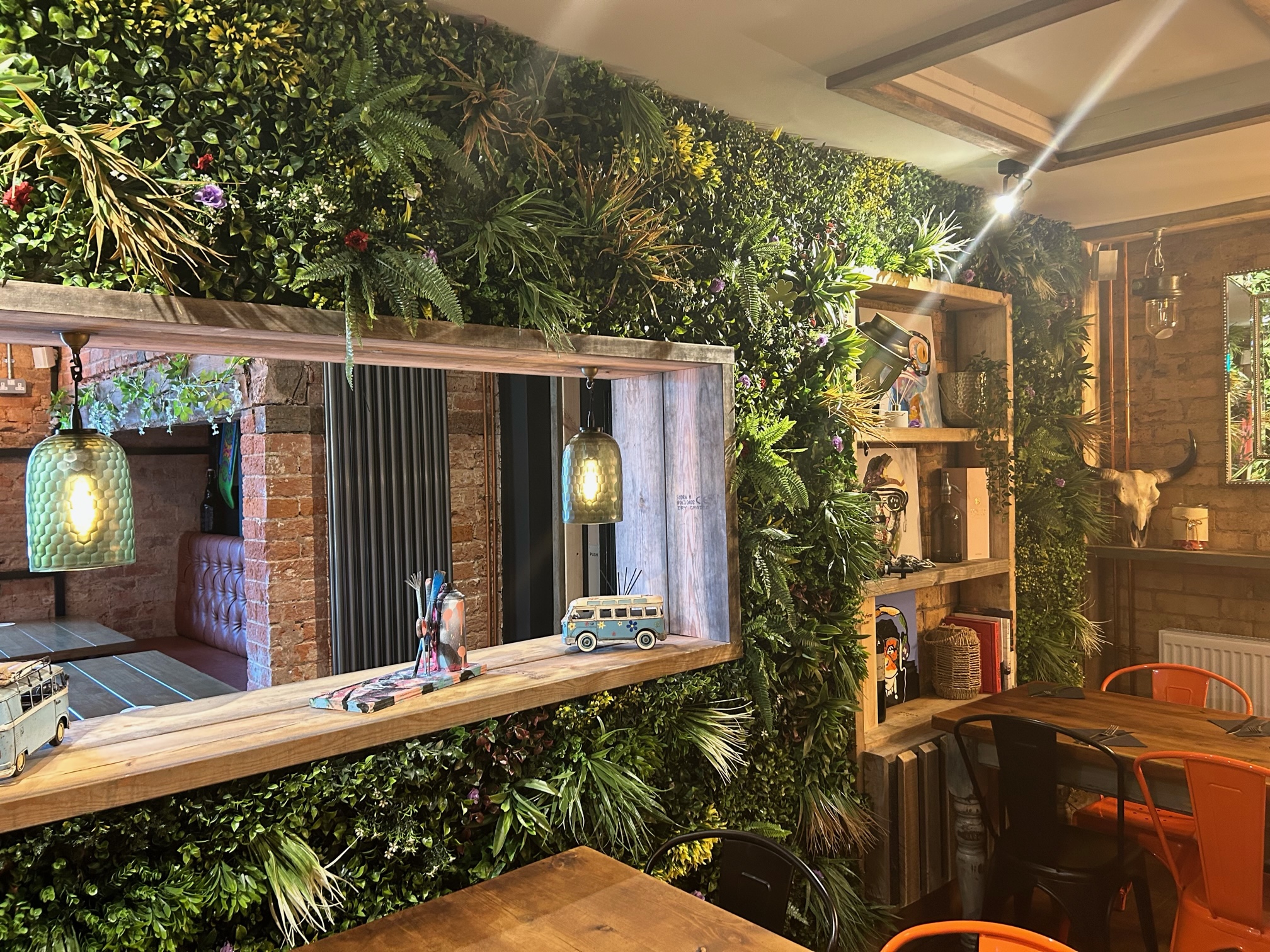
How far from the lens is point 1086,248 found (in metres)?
4.57

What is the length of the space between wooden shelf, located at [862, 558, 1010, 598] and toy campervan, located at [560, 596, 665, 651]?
960 mm

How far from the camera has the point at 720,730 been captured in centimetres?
255

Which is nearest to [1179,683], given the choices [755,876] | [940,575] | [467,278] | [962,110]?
[940,575]

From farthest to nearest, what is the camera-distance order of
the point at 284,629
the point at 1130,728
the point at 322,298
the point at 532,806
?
the point at 284,629 → the point at 1130,728 → the point at 532,806 → the point at 322,298

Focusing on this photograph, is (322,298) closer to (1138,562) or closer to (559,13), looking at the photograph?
(559,13)

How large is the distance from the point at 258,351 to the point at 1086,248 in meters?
4.19

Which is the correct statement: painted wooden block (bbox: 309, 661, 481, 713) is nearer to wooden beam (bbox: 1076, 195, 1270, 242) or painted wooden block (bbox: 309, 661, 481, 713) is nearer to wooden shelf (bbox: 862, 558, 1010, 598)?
wooden shelf (bbox: 862, 558, 1010, 598)

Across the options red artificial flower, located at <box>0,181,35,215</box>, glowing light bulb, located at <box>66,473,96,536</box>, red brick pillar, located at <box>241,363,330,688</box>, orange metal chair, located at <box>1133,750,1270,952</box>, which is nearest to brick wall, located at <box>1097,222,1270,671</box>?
orange metal chair, located at <box>1133,750,1270,952</box>

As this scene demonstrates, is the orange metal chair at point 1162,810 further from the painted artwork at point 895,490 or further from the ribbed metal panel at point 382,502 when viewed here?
the ribbed metal panel at point 382,502

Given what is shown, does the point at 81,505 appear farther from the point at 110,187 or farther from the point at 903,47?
the point at 903,47

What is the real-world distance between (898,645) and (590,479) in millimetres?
1832

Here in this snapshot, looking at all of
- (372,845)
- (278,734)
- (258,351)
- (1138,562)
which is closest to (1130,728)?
(1138,562)

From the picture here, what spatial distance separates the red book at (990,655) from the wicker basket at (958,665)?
82 mm

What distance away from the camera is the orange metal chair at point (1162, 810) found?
303 centimetres
